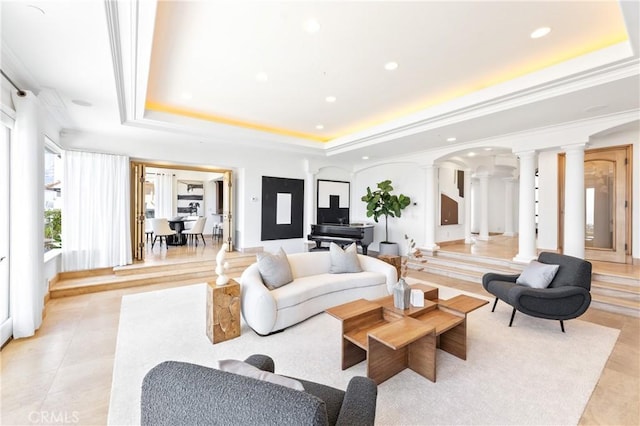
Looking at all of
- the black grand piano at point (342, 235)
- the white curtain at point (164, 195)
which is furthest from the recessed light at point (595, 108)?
the white curtain at point (164, 195)

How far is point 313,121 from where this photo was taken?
5582 millimetres

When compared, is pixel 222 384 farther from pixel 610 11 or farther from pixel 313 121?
pixel 313 121

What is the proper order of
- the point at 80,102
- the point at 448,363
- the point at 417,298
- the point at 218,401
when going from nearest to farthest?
1. the point at 218,401
2. the point at 448,363
3. the point at 417,298
4. the point at 80,102

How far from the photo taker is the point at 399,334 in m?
2.19

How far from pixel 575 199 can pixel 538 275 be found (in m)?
2.12

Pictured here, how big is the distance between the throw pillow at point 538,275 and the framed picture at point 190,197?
10.4 meters

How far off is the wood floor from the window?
1715 mm

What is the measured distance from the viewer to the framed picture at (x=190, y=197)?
10.5 meters

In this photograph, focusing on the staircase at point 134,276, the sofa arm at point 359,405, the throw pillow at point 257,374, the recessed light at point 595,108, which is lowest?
the staircase at point 134,276

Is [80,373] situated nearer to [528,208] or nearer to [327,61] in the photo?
[327,61]

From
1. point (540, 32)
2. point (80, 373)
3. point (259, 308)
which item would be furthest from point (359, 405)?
point (540, 32)

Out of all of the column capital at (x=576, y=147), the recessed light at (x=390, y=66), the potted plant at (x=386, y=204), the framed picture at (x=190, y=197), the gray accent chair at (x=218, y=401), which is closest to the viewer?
the gray accent chair at (x=218, y=401)

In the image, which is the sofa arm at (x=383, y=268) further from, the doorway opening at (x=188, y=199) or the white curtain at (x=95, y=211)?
the white curtain at (x=95, y=211)

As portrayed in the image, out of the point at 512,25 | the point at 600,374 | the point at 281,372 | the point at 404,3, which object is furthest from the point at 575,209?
the point at 281,372
